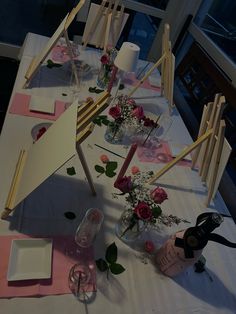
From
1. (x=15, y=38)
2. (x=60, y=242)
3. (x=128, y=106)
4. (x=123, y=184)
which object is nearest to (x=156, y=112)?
(x=128, y=106)

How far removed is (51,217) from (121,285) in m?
0.33

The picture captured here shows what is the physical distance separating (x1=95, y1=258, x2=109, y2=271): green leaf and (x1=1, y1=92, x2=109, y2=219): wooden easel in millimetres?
315

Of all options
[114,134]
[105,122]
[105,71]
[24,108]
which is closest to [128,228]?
[114,134]

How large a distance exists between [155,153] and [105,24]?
103 cm

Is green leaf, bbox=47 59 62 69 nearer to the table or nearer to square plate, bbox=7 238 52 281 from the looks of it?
the table

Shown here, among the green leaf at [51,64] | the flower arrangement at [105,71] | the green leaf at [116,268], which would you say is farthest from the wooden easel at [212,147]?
the green leaf at [51,64]

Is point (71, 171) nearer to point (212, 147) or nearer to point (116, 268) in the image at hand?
point (116, 268)

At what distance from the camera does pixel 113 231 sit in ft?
3.51

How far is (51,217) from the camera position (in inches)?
40.5

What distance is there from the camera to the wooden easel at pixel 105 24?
1.90 m

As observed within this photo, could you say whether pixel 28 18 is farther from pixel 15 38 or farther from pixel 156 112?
pixel 156 112

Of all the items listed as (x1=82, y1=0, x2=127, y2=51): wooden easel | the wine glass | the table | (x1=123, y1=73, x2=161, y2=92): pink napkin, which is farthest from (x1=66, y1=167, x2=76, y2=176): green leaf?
(x1=82, y1=0, x2=127, y2=51): wooden easel

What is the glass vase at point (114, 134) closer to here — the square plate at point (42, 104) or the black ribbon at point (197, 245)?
the square plate at point (42, 104)

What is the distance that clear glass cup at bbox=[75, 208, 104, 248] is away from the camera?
96 cm
